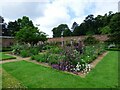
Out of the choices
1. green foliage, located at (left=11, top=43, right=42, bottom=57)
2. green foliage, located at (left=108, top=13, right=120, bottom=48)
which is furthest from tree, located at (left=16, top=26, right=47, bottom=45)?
green foliage, located at (left=108, top=13, right=120, bottom=48)

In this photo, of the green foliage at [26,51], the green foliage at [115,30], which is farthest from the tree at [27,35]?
the green foliage at [115,30]

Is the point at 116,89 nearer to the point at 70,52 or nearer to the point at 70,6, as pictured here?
the point at 70,52

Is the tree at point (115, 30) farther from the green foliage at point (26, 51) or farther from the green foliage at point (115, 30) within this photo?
the green foliage at point (26, 51)

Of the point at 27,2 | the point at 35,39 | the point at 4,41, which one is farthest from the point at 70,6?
the point at 4,41

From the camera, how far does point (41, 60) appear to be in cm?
1086

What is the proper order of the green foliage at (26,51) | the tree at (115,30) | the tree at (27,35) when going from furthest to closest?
the tree at (115,30), the tree at (27,35), the green foliage at (26,51)

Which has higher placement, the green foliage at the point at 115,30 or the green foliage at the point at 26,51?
the green foliage at the point at 115,30

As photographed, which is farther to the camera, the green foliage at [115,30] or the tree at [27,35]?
the green foliage at [115,30]

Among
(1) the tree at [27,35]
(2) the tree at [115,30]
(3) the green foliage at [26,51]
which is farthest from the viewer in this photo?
(2) the tree at [115,30]

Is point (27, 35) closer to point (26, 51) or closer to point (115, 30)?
point (26, 51)

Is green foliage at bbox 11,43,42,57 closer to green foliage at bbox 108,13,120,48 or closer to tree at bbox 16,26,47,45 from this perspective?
tree at bbox 16,26,47,45

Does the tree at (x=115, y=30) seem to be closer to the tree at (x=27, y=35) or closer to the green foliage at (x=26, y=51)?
the tree at (x=27, y=35)

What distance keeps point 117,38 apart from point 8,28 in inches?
1309

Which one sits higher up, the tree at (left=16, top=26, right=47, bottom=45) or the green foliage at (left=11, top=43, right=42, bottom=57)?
the tree at (left=16, top=26, right=47, bottom=45)
